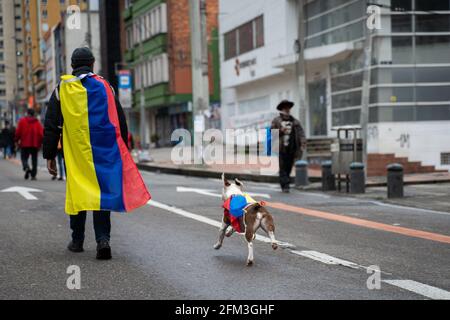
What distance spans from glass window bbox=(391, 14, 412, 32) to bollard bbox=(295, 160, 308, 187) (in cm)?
1009

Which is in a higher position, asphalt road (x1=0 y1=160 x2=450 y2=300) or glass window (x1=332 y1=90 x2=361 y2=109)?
glass window (x1=332 y1=90 x2=361 y2=109)

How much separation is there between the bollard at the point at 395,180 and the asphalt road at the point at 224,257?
2.18 metres

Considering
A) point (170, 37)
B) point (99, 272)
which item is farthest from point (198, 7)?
point (170, 37)

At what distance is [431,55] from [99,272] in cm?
2197

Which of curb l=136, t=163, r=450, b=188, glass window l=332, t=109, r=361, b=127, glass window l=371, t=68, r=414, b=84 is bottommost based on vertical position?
curb l=136, t=163, r=450, b=188

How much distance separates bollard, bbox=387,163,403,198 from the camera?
610 inches

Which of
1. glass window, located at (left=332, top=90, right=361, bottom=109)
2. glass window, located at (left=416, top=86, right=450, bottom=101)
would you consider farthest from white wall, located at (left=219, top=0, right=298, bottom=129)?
glass window, located at (left=416, top=86, right=450, bottom=101)

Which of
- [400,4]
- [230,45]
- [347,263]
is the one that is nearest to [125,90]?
[230,45]

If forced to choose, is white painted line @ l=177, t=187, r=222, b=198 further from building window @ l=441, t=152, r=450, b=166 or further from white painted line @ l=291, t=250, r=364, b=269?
building window @ l=441, t=152, r=450, b=166

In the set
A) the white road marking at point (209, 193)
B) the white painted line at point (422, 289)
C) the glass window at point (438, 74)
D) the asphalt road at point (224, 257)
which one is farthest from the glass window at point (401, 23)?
the white painted line at point (422, 289)

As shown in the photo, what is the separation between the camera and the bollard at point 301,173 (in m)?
18.7

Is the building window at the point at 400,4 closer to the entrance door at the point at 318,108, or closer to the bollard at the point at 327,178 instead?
the entrance door at the point at 318,108

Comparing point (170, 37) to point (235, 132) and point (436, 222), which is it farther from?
point (436, 222)

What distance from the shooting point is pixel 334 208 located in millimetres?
13727
